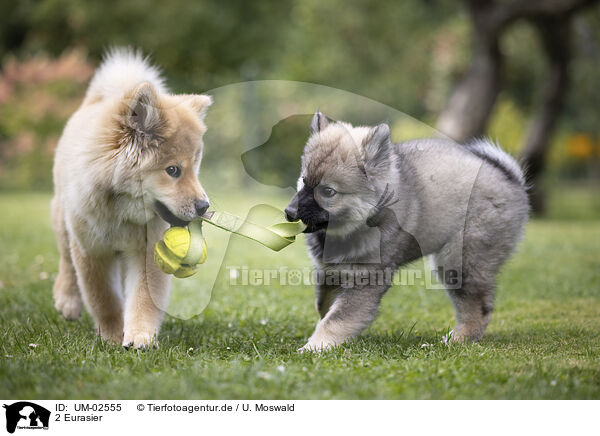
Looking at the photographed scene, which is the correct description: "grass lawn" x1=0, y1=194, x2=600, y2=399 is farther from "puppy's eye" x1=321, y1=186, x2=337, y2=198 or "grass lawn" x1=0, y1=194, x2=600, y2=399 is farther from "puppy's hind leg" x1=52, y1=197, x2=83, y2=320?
"puppy's eye" x1=321, y1=186, x2=337, y2=198

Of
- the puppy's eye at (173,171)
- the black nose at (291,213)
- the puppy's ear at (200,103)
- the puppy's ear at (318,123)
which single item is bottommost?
the black nose at (291,213)

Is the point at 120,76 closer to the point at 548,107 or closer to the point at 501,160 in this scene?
the point at 501,160

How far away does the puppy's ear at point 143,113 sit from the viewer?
3117 mm

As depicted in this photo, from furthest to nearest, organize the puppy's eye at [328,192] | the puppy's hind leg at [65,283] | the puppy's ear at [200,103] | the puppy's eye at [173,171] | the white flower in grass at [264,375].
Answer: the puppy's hind leg at [65,283] < the puppy's ear at [200,103] < the puppy's eye at [328,192] < the puppy's eye at [173,171] < the white flower in grass at [264,375]

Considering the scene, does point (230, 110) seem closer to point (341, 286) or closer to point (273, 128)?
point (273, 128)

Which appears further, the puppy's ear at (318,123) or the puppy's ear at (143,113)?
the puppy's ear at (318,123)

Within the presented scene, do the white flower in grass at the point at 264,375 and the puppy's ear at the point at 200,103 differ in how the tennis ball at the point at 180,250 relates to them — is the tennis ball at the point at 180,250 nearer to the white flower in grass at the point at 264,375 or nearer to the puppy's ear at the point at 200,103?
the puppy's ear at the point at 200,103

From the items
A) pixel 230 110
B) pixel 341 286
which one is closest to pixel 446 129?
pixel 230 110

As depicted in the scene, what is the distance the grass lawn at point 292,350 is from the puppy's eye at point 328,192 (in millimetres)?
658

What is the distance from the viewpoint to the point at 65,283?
4.21m

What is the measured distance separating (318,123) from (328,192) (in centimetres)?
46

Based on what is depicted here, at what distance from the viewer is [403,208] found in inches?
142
